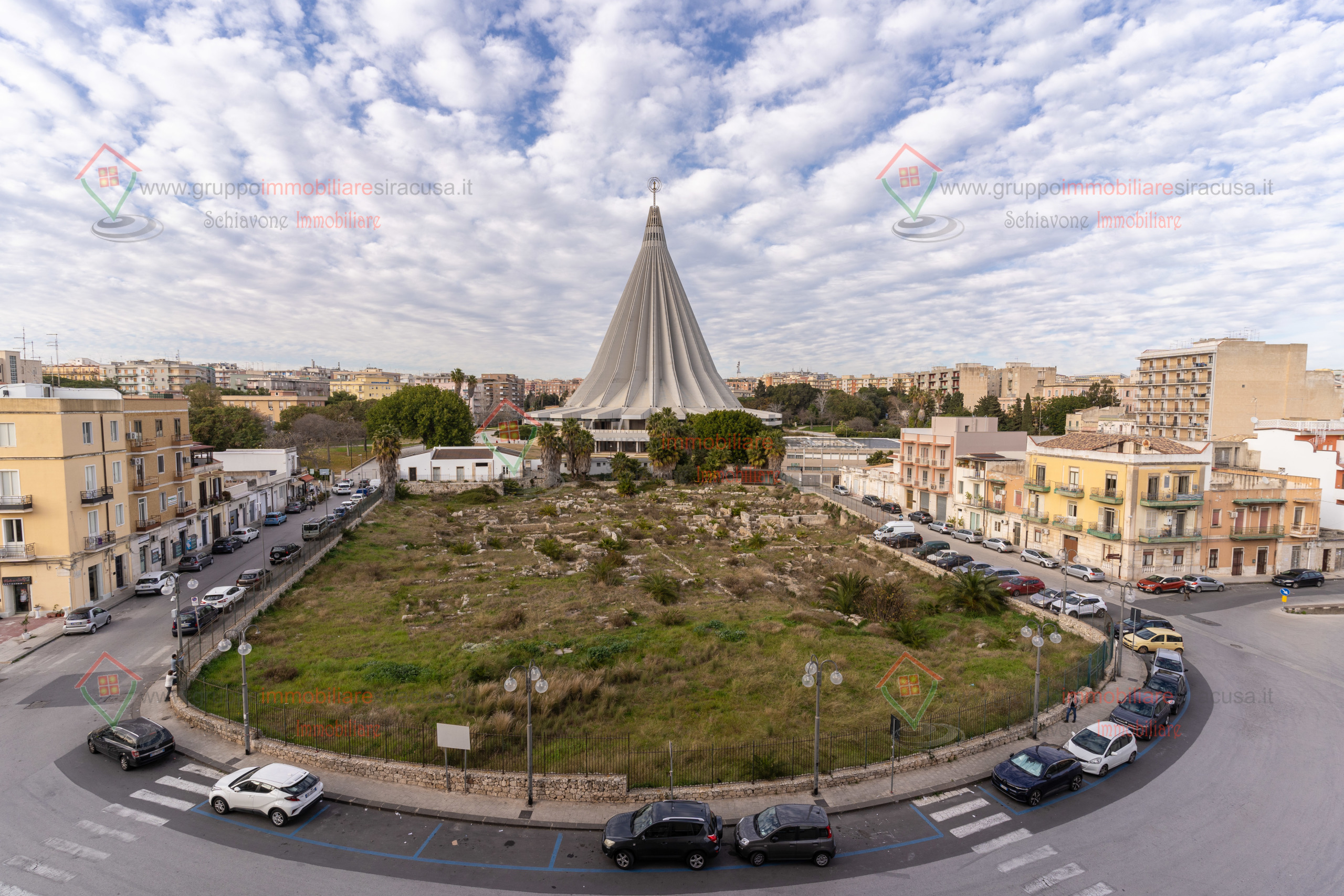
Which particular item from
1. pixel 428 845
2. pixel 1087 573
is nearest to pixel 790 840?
pixel 428 845

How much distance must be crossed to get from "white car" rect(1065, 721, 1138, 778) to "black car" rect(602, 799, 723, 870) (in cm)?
874

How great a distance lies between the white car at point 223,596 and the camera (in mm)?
23547

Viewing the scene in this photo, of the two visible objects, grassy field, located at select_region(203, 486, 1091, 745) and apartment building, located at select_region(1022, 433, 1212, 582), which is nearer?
grassy field, located at select_region(203, 486, 1091, 745)

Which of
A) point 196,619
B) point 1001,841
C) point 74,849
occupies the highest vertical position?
point 196,619

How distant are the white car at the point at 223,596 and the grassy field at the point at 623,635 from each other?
4.76 ft

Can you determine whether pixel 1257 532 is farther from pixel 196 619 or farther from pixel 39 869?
pixel 196 619

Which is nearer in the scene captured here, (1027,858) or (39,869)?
(39,869)

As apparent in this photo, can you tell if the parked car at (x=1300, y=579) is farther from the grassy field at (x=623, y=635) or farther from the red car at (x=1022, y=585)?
the grassy field at (x=623, y=635)

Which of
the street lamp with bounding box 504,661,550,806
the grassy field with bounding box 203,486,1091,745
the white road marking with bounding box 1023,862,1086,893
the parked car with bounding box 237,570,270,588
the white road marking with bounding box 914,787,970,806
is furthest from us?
the parked car with bounding box 237,570,270,588

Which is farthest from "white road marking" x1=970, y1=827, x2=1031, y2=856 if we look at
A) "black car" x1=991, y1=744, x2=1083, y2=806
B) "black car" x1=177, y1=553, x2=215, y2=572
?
"black car" x1=177, y1=553, x2=215, y2=572

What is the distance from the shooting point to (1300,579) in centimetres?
2991

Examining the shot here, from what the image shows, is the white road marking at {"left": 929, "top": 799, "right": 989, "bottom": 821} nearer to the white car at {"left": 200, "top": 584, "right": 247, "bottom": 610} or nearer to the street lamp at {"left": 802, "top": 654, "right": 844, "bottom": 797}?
the street lamp at {"left": 802, "top": 654, "right": 844, "bottom": 797}

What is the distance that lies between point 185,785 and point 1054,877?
16739 mm

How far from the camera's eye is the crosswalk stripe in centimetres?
1241
